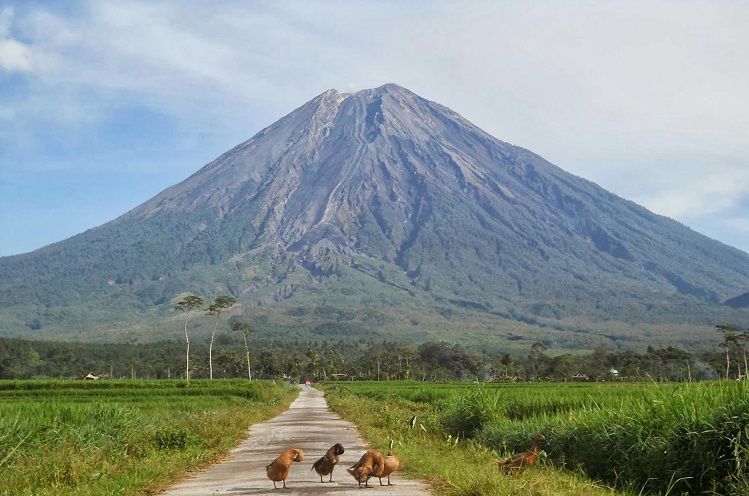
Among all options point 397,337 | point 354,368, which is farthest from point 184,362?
point 397,337

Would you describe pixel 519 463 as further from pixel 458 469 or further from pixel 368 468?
pixel 368 468

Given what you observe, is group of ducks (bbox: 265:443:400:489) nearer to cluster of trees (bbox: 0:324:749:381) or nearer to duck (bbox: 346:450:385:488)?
duck (bbox: 346:450:385:488)

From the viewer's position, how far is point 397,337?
188 m

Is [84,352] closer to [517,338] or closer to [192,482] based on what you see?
[517,338]

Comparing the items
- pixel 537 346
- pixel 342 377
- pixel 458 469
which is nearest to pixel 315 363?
pixel 342 377

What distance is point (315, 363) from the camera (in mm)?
127875

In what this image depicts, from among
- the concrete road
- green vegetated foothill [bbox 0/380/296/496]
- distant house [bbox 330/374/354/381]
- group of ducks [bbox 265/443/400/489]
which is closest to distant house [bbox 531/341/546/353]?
distant house [bbox 330/374/354/381]

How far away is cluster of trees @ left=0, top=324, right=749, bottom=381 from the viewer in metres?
102

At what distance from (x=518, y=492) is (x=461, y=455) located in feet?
17.4

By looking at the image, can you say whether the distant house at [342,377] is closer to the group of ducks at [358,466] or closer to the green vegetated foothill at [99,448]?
the green vegetated foothill at [99,448]

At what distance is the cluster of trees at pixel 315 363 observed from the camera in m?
102

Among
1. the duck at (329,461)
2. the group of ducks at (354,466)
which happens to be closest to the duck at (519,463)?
the group of ducks at (354,466)

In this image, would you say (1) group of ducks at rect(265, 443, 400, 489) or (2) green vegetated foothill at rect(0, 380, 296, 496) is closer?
(1) group of ducks at rect(265, 443, 400, 489)

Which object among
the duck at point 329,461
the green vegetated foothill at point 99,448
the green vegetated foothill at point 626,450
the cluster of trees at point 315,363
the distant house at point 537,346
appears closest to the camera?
the green vegetated foothill at point 626,450
